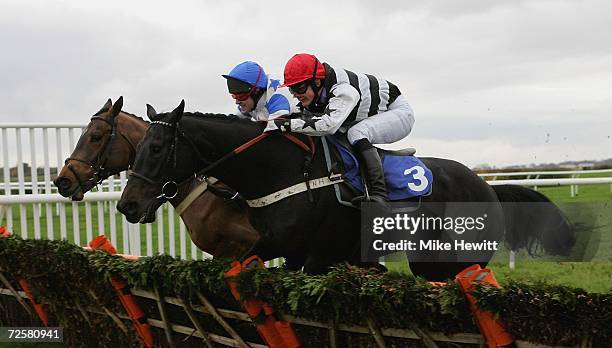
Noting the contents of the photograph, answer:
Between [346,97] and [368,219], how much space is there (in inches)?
25.7

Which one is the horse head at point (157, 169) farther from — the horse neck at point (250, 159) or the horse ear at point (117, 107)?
the horse ear at point (117, 107)

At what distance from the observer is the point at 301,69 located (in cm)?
371

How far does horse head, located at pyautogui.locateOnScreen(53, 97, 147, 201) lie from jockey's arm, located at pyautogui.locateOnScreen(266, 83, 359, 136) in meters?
1.49

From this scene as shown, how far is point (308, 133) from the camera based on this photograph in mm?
3609

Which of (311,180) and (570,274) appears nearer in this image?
(311,180)

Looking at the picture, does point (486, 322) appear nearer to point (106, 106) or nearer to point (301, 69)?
point (301, 69)

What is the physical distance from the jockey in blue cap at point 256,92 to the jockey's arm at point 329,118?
0.91ft

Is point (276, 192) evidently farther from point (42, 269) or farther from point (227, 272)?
point (42, 269)

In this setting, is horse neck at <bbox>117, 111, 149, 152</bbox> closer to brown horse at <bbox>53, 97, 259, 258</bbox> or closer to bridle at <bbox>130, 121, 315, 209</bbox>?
brown horse at <bbox>53, 97, 259, 258</bbox>

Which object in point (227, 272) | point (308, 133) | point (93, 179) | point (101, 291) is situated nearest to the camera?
point (227, 272)

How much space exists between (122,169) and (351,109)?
189 centimetres

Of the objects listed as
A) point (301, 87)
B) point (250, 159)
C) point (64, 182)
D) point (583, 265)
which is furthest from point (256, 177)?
point (583, 265)

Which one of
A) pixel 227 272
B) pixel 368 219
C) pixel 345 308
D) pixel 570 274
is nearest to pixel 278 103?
pixel 368 219

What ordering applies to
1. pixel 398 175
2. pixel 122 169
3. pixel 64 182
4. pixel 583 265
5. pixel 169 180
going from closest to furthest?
1. pixel 169 180
2. pixel 398 175
3. pixel 64 182
4. pixel 122 169
5. pixel 583 265
